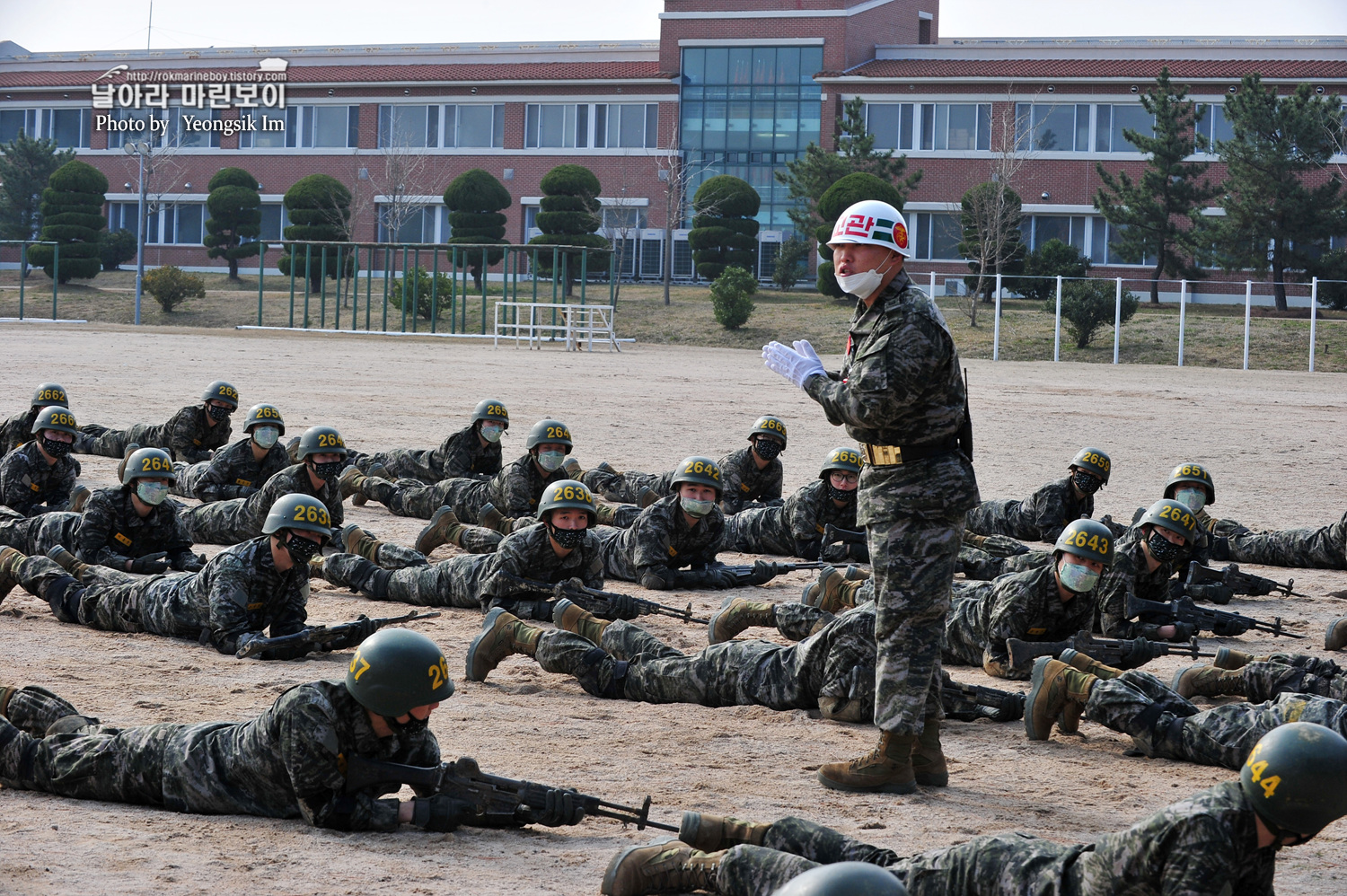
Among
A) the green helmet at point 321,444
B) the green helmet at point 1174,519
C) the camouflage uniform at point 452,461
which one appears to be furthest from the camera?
the camouflage uniform at point 452,461

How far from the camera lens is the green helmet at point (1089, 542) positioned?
835 centimetres

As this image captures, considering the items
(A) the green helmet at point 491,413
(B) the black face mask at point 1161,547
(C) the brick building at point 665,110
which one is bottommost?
(B) the black face mask at point 1161,547

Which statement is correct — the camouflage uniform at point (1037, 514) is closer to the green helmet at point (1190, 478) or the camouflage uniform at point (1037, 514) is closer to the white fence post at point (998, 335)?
the green helmet at point (1190, 478)

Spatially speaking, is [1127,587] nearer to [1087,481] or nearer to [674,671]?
[1087,481]

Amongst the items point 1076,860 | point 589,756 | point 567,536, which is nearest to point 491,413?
point 567,536

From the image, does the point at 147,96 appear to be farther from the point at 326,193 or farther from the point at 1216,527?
the point at 1216,527

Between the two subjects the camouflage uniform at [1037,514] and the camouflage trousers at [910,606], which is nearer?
the camouflage trousers at [910,606]

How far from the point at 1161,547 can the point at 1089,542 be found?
1.43m

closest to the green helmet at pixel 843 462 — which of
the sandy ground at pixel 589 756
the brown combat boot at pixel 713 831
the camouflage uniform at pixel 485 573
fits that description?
the sandy ground at pixel 589 756

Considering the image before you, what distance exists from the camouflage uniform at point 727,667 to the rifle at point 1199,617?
2.63 m

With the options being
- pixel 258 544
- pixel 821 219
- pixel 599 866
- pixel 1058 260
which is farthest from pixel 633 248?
pixel 599 866

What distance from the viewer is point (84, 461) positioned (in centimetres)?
1653

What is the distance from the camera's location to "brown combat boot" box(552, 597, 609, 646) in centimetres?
859

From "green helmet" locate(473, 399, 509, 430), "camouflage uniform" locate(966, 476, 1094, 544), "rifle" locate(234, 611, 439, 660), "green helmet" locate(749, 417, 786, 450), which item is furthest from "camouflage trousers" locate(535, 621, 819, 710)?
"green helmet" locate(473, 399, 509, 430)
